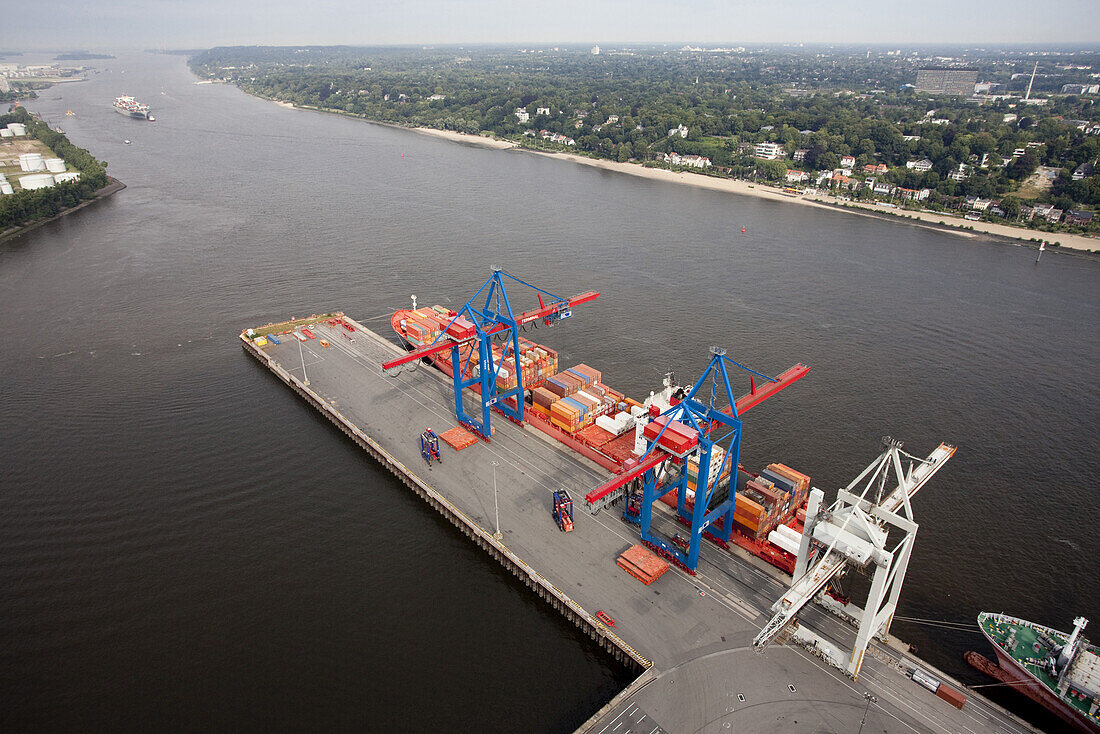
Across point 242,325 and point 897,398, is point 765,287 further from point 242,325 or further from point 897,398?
point 242,325

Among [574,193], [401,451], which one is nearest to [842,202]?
[574,193]

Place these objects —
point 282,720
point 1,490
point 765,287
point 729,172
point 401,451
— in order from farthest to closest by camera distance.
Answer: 1. point 729,172
2. point 765,287
3. point 401,451
4. point 1,490
5. point 282,720

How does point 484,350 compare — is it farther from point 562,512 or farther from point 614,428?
point 562,512

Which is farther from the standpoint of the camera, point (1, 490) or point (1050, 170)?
point (1050, 170)

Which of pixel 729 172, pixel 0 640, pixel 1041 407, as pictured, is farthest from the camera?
pixel 729 172

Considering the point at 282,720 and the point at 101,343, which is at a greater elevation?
the point at 101,343

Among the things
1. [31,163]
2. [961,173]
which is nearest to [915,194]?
[961,173]

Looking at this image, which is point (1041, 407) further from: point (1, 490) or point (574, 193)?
point (574, 193)
